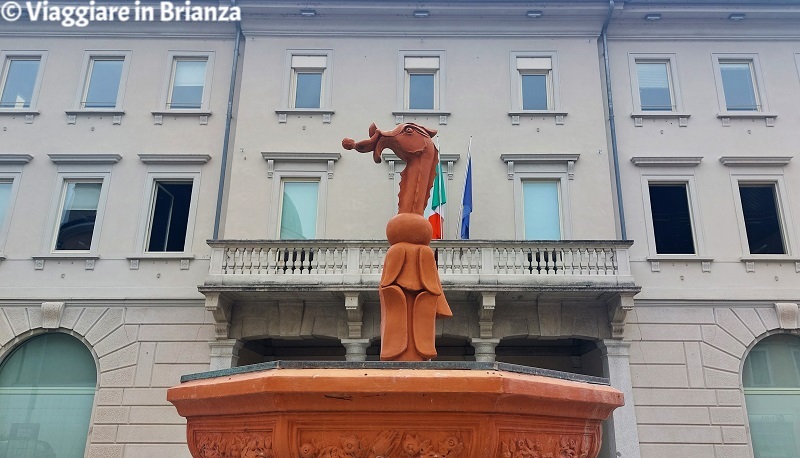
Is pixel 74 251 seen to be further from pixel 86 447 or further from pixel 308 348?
pixel 308 348

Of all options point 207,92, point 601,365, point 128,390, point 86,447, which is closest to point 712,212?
point 601,365

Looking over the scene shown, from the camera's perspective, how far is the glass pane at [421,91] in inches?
619

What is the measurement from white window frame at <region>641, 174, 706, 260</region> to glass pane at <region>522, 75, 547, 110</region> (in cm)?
339

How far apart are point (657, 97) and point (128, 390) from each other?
612 inches

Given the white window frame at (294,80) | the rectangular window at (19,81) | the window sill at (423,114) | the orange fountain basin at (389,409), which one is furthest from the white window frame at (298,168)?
the orange fountain basin at (389,409)

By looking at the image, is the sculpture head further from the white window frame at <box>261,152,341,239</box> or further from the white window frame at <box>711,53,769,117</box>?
the white window frame at <box>711,53,769,117</box>

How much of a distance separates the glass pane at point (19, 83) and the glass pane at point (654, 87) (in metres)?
17.0

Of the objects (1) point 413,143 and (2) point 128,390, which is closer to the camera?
(1) point 413,143

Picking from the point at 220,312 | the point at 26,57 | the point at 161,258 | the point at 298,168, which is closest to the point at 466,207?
the point at 298,168

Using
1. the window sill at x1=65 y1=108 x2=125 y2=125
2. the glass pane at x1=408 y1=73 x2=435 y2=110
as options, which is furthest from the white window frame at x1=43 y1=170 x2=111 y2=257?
the glass pane at x1=408 y1=73 x2=435 y2=110

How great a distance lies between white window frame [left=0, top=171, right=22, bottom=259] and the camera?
14488 millimetres

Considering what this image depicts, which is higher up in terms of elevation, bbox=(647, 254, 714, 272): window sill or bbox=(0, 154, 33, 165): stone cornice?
bbox=(0, 154, 33, 165): stone cornice

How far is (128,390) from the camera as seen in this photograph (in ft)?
43.5

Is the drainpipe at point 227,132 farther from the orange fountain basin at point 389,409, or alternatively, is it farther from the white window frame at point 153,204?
the orange fountain basin at point 389,409
